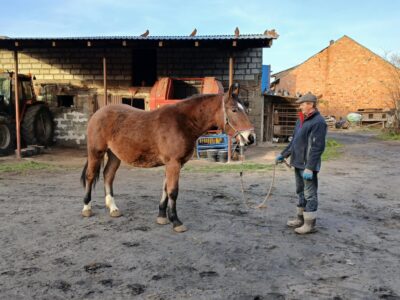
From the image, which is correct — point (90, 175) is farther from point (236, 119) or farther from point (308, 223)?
point (308, 223)

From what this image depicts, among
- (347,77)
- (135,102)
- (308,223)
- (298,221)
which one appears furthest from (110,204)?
(347,77)

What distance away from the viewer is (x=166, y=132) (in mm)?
4293

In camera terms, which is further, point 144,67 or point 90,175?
point 144,67

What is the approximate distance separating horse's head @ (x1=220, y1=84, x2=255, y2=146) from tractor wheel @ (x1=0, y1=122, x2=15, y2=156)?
10.6 meters

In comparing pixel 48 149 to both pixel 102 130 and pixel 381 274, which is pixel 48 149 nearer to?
pixel 102 130

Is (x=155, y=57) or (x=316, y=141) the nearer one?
(x=316, y=141)

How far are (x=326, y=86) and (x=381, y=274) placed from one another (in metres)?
33.3

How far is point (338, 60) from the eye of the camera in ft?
108

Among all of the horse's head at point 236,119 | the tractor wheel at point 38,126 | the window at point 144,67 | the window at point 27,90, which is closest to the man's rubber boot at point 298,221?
the horse's head at point 236,119

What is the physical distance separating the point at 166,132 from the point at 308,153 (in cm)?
184

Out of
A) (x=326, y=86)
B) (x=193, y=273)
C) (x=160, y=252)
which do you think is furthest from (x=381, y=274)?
(x=326, y=86)

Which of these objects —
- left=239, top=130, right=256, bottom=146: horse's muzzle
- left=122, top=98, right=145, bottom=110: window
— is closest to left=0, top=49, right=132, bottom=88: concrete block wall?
left=122, top=98, right=145, bottom=110: window

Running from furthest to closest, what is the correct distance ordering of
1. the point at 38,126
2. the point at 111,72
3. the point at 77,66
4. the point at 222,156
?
1. the point at 77,66
2. the point at 111,72
3. the point at 38,126
4. the point at 222,156

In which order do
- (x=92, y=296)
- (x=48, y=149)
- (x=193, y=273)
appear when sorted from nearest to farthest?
(x=92, y=296), (x=193, y=273), (x=48, y=149)
